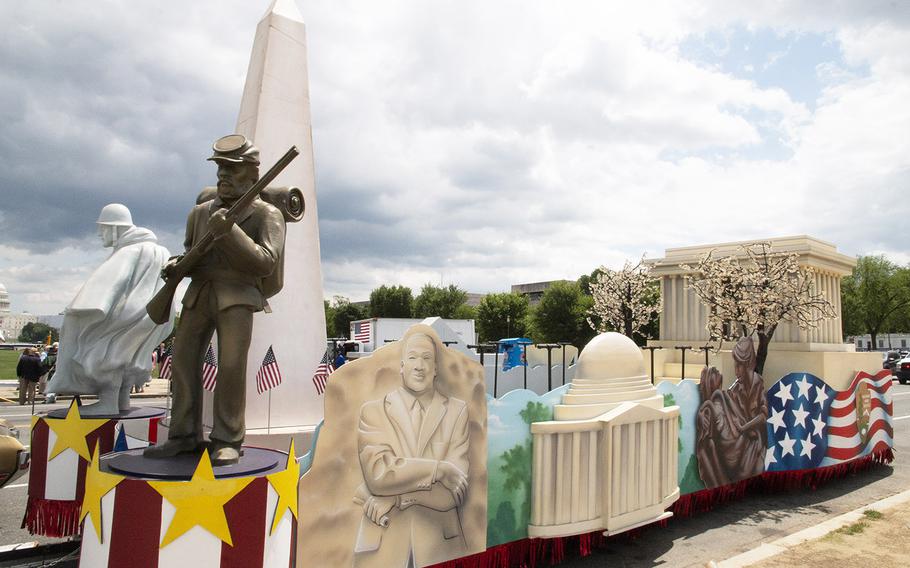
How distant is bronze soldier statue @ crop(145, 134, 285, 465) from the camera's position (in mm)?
3555

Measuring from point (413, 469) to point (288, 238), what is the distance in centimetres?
448

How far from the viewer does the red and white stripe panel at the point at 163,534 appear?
302 cm

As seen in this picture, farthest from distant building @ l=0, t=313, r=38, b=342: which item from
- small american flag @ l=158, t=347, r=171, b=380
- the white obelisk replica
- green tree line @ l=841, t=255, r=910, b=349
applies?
the white obelisk replica

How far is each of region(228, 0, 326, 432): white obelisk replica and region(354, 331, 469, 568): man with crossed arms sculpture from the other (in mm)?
3541

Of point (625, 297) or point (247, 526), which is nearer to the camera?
point (247, 526)

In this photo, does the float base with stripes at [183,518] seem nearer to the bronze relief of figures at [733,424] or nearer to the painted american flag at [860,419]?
the bronze relief of figures at [733,424]

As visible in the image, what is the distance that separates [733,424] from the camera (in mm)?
8062

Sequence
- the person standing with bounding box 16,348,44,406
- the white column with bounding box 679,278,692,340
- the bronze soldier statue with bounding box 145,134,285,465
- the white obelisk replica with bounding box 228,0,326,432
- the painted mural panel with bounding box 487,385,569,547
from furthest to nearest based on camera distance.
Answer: the person standing with bounding box 16,348,44,406 → the white column with bounding box 679,278,692,340 → the white obelisk replica with bounding box 228,0,326,432 → the painted mural panel with bounding box 487,385,569,547 → the bronze soldier statue with bounding box 145,134,285,465

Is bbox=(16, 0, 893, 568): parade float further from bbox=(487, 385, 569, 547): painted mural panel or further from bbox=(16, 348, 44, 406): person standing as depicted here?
bbox=(16, 348, 44, 406): person standing

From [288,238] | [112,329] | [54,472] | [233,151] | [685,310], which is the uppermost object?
[288,238]

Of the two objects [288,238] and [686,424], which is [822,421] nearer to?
[686,424]

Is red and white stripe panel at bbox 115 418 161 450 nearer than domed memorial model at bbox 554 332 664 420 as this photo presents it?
Yes

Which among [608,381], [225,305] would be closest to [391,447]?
[225,305]

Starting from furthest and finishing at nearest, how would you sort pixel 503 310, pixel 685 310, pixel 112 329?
1. pixel 503 310
2. pixel 685 310
3. pixel 112 329
